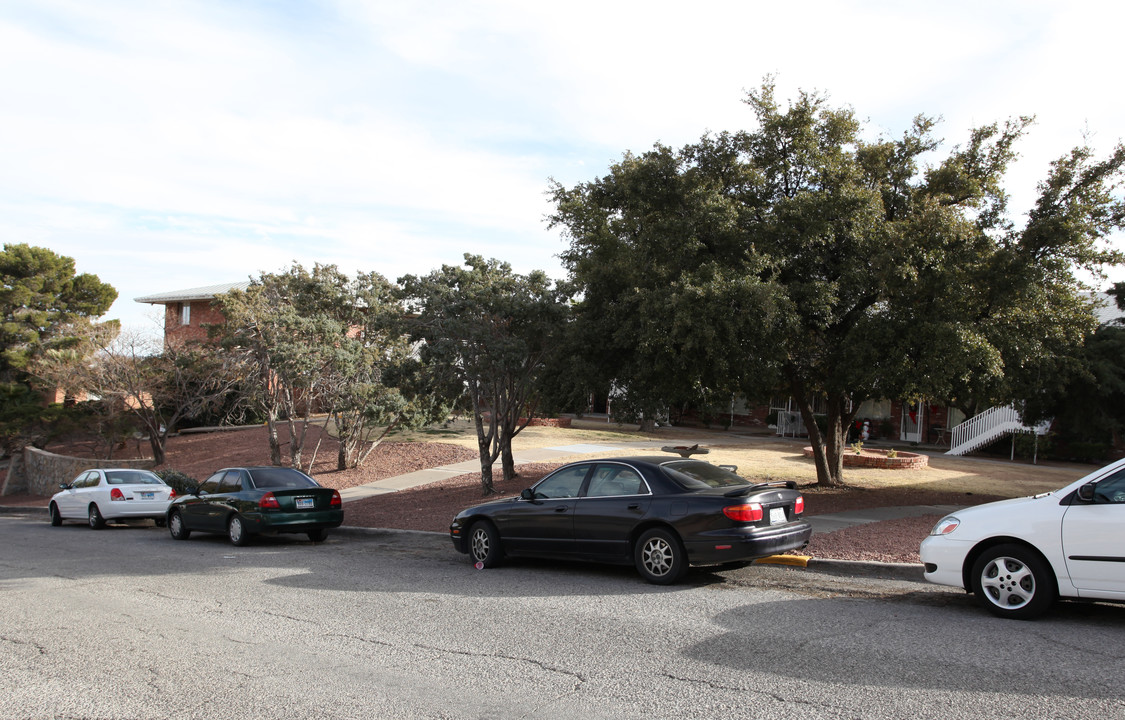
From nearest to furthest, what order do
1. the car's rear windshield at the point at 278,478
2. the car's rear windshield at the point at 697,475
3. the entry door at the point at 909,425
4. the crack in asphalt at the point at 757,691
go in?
the crack in asphalt at the point at 757,691 < the car's rear windshield at the point at 697,475 < the car's rear windshield at the point at 278,478 < the entry door at the point at 909,425

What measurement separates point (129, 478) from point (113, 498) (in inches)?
36.7

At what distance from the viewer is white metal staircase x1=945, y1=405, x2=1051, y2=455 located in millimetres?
28078

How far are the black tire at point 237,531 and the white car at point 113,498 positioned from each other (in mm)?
4805

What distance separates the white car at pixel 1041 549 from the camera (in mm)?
6379

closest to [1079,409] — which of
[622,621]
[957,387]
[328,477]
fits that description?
[957,387]

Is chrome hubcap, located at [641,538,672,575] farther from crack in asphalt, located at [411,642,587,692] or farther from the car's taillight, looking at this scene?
crack in asphalt, located at [411,642,587,692]

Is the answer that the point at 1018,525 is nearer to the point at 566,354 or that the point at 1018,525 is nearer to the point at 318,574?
the point at 318,574

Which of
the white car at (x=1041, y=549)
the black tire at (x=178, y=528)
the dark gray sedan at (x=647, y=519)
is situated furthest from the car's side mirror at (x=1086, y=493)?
the black tire at (x=178, y=528)

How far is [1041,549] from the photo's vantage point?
6.65 meters

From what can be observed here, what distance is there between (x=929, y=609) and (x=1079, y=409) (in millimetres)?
11173

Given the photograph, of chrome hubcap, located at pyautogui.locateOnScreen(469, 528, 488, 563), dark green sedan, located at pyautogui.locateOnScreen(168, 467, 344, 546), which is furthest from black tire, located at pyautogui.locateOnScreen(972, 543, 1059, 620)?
dark green sedan, located at pyautogui.locateOnScreen(168, 467, 344, 546)

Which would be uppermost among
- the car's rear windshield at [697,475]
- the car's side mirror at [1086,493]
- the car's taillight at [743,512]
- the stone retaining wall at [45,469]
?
the car's side mirror at [1086,493]

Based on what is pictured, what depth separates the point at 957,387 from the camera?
512 inches

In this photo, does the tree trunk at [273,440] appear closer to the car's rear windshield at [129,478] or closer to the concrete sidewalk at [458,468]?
the concrete sidewalk at [458,468]
